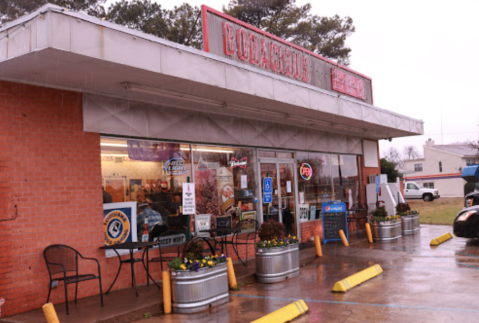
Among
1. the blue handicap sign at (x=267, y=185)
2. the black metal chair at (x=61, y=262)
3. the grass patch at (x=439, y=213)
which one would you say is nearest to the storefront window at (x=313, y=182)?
the blue handicap sign at (x=267, y=185)

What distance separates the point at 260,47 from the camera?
1114 centimetres

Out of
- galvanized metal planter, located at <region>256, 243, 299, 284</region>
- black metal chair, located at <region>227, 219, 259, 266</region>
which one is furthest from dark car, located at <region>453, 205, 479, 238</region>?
galvanized metal planter, located at <region>256, 243, 299, 284</region>

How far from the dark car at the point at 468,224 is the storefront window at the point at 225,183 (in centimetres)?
584

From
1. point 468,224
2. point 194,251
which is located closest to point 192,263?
point 194,251

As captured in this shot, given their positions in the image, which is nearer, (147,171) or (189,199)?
(147,171)

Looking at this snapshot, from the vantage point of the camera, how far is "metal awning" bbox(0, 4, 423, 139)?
18.0 ft

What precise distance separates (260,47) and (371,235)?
6507 millimetres

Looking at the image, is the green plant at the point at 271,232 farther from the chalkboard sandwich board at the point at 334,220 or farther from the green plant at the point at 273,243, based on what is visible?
the chalkboard sandwich board at the point at 334,220

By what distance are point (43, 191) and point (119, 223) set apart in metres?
1.66

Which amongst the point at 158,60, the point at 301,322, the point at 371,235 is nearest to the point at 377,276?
the point at 301,322

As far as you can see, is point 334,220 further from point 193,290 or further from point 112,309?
point 112,309

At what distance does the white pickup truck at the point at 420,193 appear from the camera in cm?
3886

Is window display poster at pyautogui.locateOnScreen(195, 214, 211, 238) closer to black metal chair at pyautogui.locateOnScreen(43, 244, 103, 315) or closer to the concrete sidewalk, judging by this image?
the concrete sidewalk

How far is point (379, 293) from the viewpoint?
7.22 meters
